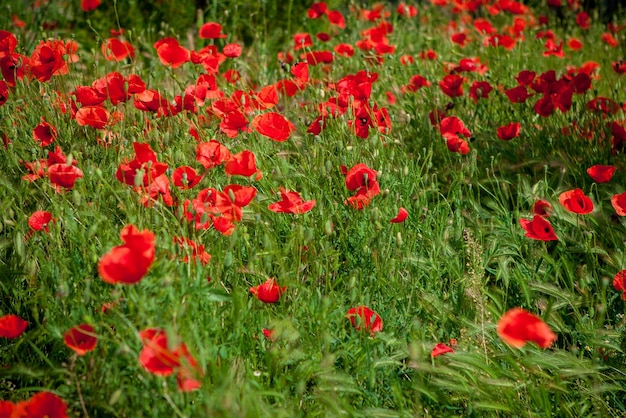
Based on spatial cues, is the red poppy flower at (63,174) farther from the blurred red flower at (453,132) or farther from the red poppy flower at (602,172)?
the red poppy flower at (602,172)

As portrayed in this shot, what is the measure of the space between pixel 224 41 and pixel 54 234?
279 centimetres

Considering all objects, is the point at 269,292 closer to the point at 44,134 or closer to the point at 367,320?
the point at 367,320

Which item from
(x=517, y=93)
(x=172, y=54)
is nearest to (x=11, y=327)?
(x=172, y=54)

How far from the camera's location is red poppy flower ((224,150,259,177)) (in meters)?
2.00

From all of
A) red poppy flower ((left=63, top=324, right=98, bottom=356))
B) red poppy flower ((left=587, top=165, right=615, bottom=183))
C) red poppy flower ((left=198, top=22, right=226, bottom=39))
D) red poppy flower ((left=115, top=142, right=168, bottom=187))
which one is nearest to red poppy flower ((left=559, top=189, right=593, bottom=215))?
red poppy flower ((left=587, top=165, right=615, bottom=183))

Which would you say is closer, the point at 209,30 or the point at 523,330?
the point at 523,330

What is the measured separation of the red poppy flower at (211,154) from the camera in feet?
6.98

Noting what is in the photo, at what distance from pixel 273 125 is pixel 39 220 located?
0.75 m

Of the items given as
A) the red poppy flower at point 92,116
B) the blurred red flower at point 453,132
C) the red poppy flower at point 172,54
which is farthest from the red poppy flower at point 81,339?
the blurred red flower at point 453,132

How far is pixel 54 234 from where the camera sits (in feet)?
6.79

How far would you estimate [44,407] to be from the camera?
1.50 metres

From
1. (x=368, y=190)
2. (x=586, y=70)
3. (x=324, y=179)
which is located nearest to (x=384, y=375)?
(x=368, y=190)

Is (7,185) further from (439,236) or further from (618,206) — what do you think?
(618,206)

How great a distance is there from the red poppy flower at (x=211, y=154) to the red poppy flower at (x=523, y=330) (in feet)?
3.20
